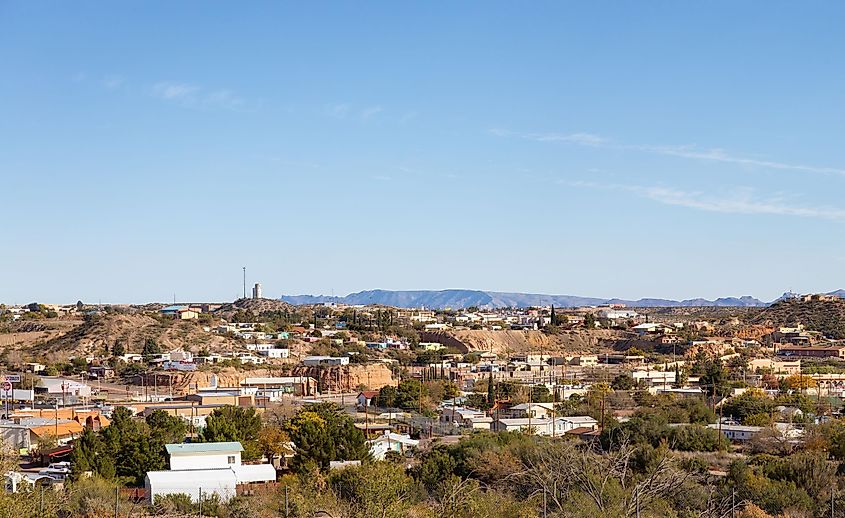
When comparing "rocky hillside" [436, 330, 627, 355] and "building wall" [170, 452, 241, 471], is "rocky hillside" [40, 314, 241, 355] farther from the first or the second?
"building wall" [170, 452, 241, 471]

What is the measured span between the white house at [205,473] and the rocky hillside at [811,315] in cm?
7642

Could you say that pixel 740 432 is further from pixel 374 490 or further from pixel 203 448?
pixel 374 490

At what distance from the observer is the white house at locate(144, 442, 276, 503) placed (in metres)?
26.7

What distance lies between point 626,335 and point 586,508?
79052mm

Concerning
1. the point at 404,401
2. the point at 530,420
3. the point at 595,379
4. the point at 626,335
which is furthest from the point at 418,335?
the point at 530,420

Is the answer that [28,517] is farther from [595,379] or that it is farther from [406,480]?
[595,379]

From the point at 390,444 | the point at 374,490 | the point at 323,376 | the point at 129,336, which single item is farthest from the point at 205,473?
the point at 129,336

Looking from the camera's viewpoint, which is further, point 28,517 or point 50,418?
point 50,418

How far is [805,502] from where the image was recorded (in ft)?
82.7

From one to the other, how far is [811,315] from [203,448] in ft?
295

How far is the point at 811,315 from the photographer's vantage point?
108125 millimetres

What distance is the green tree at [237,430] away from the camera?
106ft

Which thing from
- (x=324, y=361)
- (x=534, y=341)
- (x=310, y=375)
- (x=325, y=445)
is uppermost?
(x=534, y=341)

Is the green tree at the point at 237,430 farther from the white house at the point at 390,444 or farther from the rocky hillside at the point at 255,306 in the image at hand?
the rocky hillside at the point at 255,306
